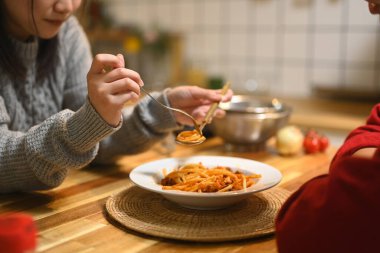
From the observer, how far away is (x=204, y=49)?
264 cm

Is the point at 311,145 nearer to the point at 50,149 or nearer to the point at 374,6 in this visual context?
the point at 374,6

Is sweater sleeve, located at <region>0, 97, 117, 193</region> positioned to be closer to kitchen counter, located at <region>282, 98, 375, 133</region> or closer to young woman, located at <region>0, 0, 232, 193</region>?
young woman, located at <region>0, 0, 232, 193</region>

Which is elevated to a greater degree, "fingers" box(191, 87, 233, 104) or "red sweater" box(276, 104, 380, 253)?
"fingers" box(191, 87, 233, 104)

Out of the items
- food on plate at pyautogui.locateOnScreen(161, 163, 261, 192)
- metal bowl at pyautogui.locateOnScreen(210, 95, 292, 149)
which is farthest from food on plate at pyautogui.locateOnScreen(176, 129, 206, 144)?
metal bowl at pyautogui.locateOnScreen(210, 95, 292, 149)

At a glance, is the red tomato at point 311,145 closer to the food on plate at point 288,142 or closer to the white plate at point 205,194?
the food on plate at point 288,142

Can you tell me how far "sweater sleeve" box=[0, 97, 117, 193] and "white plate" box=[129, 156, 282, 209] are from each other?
4.3 inches

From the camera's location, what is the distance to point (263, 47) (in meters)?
2.42

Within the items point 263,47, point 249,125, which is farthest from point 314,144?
point 263,47

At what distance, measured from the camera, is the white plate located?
2.61 feet

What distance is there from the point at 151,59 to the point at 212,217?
6.80ft

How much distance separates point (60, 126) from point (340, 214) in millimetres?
518

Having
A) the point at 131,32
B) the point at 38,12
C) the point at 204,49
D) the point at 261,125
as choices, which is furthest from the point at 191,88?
the point at 131,32

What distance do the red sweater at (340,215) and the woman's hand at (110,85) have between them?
1.19ft

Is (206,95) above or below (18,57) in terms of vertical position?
below
